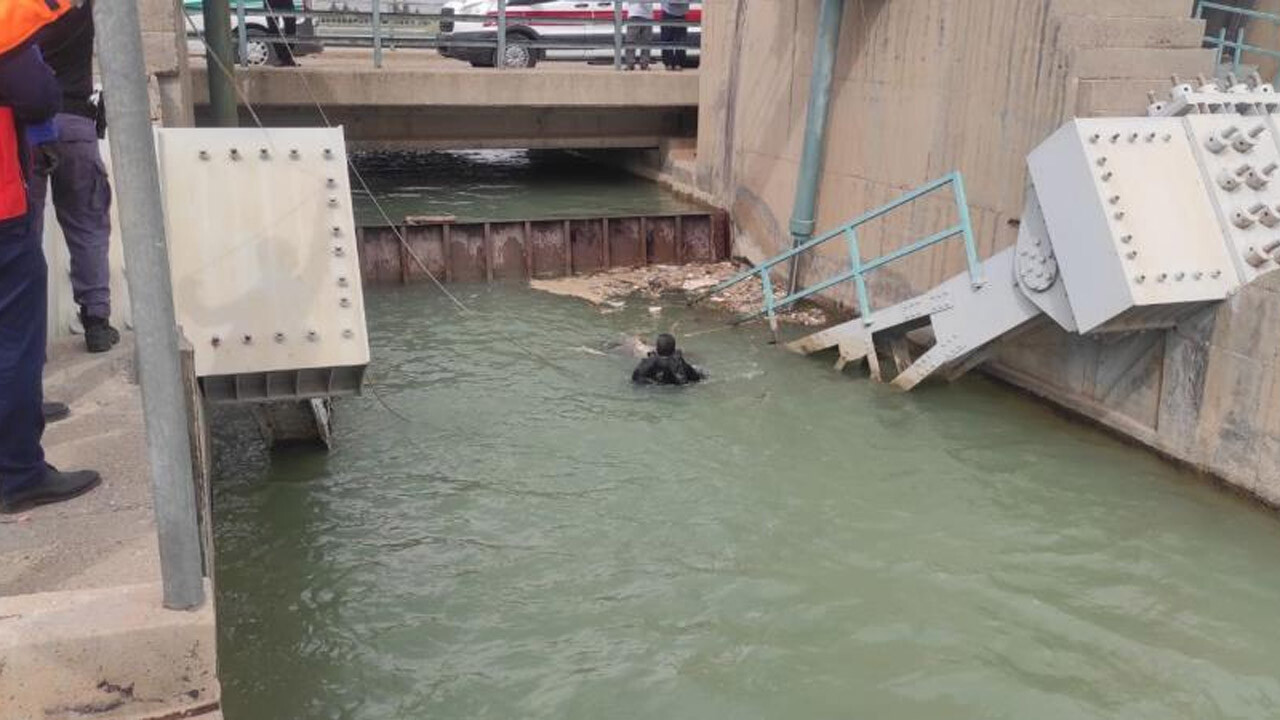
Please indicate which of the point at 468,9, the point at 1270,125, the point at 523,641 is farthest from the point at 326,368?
the point at 468,9

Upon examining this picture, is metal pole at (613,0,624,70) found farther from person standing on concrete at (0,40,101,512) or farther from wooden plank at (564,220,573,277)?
person standing on concrete at (0,40,101,512)

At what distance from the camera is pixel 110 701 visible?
2846 millimetres

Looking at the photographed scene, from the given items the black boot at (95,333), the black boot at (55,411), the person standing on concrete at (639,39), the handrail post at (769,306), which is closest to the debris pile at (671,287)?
the handrail post at (769,306)

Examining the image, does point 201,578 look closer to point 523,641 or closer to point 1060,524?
point 523,641

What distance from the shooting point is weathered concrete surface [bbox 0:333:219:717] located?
9.27 feet

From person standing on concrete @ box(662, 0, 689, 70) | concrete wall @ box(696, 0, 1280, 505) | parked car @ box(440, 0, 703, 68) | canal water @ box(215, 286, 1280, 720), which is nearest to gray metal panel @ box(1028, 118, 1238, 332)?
concrete wall @ box(696, 0, 1280, 505)

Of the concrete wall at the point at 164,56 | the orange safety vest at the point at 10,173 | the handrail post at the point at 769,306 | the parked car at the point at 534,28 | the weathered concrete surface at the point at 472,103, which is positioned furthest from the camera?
the parked car at the point at 534,28

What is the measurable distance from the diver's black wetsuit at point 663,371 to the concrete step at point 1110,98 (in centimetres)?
394

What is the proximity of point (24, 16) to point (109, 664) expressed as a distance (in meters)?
1.93

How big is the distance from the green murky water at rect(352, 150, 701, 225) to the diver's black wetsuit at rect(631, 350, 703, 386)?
6280 millimetres

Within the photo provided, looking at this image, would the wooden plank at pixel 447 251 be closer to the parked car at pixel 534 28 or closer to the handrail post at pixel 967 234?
the parked car at pixel 534 28

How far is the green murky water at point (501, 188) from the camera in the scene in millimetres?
17500

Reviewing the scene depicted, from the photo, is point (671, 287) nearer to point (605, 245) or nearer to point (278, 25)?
point (605, 245)

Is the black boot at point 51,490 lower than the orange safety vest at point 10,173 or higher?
lower
